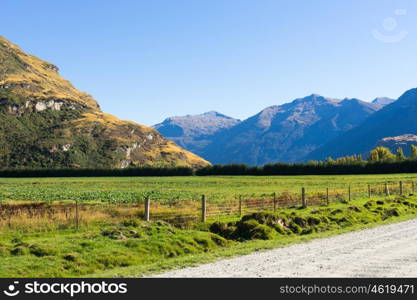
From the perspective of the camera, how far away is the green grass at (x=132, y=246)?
1570 cm

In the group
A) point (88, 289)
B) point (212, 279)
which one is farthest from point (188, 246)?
point (88, 289)

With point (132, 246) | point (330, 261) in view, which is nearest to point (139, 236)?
point (132, 246)

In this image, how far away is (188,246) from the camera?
63.9ft

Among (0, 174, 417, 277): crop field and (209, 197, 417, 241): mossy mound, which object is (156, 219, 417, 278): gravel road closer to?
(0, 174, 417, 277): crop field

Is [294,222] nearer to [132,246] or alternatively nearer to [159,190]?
[132,246]

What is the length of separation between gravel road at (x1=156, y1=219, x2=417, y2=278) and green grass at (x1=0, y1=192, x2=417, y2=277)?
143 cm

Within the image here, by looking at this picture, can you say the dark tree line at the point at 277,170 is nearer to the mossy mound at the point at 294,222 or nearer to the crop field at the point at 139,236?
the mossy mound at the point at 294,222

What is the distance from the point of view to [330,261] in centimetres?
1546

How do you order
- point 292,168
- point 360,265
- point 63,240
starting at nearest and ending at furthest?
point 360,265 → point 63,240 → point 292,168

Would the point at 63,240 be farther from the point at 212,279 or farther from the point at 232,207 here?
the point at 232,207

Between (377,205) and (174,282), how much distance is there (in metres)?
26.9

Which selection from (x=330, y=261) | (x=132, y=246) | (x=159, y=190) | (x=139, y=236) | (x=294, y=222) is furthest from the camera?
(x=159, y=190)

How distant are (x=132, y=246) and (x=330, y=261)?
26.0 ft

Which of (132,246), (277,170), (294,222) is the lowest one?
(132,246)
